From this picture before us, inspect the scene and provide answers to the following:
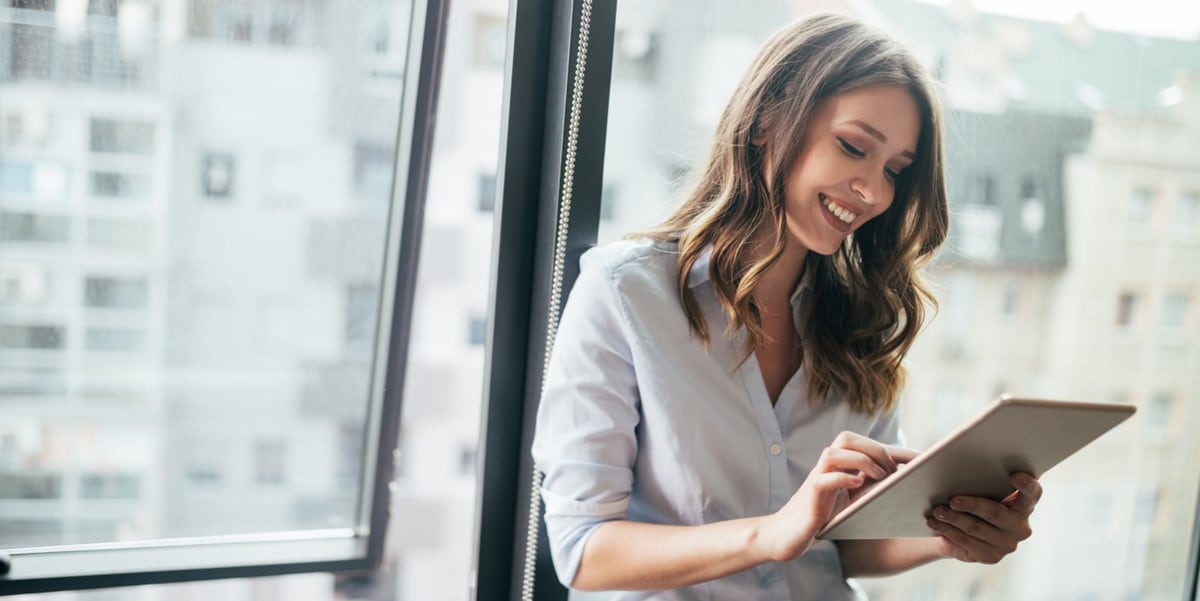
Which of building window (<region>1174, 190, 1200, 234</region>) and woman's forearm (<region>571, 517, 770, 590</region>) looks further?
building window (<region>1174, 190, 1200, 234</region>)

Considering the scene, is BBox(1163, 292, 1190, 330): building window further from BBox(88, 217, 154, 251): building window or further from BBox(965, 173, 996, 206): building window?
BBox(88, 217, 154, 251): building window

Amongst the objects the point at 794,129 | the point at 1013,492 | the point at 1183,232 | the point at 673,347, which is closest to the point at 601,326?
the point at 673,347

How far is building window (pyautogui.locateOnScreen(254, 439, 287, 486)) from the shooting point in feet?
4.52

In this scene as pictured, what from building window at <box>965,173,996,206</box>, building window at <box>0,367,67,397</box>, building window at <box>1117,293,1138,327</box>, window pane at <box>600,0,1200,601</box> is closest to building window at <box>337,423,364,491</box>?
building window at <box>0,367,67,397</box>

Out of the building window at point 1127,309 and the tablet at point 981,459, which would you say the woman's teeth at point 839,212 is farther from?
the building window at point 1127,309

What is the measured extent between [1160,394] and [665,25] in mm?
1245

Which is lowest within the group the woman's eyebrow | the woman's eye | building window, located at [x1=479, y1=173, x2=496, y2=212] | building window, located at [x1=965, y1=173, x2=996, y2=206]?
building window, located at [x1=479, y1=173, x2=496, y2=212]

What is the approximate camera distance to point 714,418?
4.07 feet

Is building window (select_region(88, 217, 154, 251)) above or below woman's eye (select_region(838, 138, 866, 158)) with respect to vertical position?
below

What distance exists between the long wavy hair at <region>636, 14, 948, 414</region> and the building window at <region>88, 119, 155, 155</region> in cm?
68

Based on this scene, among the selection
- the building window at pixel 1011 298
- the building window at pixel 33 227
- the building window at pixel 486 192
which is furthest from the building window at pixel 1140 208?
the building window at pixel 33 227

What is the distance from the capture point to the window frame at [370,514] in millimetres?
1260

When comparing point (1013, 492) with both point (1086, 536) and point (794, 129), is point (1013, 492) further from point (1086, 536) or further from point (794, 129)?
point (1086, 536)

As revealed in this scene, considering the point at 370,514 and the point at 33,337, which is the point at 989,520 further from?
the point at 33,337
